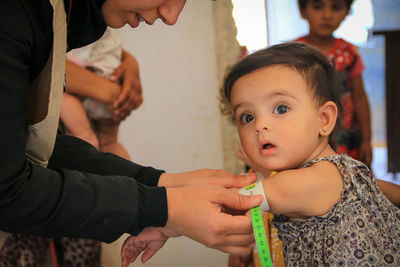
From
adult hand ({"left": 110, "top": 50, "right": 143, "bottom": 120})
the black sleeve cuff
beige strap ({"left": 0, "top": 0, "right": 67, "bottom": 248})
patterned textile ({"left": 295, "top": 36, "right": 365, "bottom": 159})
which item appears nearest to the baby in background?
the black sleeve cuff

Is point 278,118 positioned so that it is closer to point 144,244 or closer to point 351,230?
point 351,230

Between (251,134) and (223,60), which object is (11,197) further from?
(223,60)

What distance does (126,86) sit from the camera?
1635 millimetres

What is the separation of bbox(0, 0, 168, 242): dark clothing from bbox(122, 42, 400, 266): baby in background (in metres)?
0.16

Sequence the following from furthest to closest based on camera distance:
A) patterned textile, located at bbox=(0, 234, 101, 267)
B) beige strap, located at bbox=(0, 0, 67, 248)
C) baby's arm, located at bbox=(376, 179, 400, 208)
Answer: patterned textile, located at bbox=(0, 234, 101, 267) → baby's arm, located at bbox=(376, 179, 400, 208) → beige strap, located at bbox=(0, 0, 67, 248)

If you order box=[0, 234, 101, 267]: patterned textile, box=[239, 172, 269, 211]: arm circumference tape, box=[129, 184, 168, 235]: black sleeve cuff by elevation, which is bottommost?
box=[0, 234, 101, 267]: patterned textile

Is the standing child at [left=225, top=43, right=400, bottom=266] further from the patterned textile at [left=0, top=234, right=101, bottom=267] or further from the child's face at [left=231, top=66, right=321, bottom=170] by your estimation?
the patterned textile at [left=0, top=234, right=101, bottom=267]

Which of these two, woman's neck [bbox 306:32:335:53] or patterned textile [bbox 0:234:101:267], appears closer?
patterned textile [bbox 0:234:101:267]

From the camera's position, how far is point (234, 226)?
833 millimetres

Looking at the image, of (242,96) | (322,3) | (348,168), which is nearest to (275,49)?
(242,96)

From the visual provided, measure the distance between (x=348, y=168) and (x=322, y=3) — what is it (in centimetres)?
140

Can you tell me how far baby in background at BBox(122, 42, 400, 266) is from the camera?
87 cm

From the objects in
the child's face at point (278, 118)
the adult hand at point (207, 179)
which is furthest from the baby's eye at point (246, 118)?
the adult hand at point (207, 179)

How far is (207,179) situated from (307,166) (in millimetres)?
235
